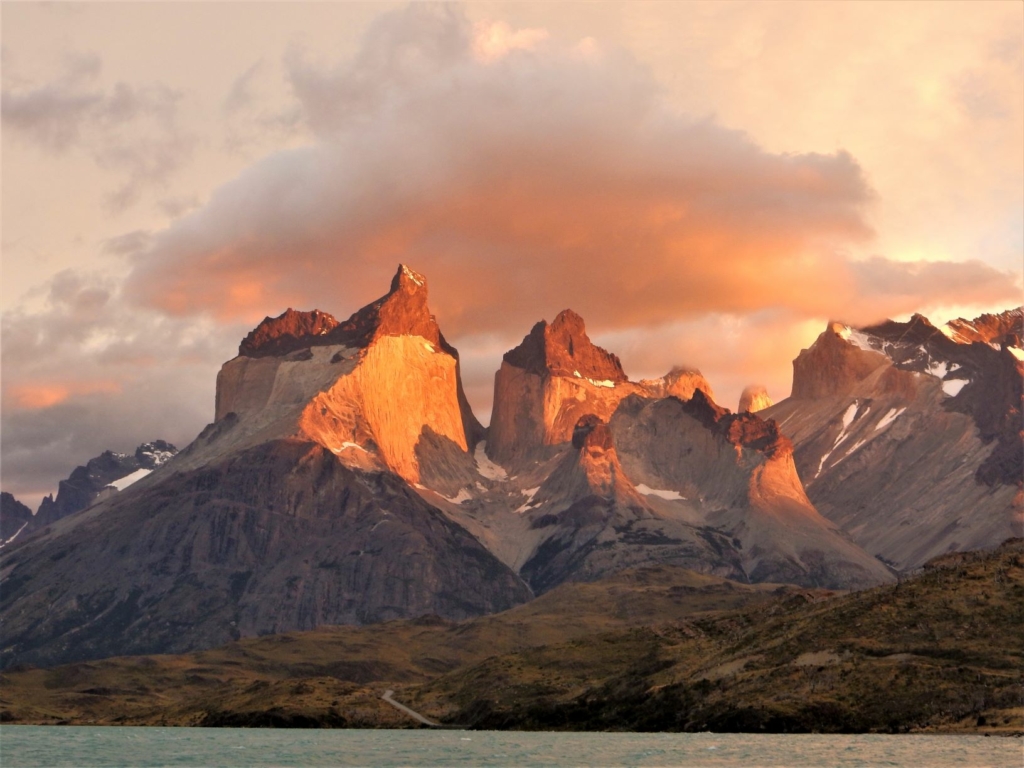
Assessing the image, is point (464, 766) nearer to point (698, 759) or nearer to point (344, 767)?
point (344, 767)

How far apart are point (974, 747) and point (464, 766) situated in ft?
220

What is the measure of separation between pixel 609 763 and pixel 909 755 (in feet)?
126

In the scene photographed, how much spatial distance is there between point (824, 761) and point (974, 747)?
24.2 meters

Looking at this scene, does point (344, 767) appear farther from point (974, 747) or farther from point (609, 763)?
point (974, 747)

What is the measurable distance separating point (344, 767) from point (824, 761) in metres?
62.3

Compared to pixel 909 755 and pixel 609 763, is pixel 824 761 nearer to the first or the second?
pixel 909 755

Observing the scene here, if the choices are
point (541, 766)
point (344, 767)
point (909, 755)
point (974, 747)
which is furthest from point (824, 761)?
point (344, 767)

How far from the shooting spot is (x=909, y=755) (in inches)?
7485

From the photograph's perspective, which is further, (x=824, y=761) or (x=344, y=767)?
(x=344, y=767)

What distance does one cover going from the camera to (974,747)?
19825 cm

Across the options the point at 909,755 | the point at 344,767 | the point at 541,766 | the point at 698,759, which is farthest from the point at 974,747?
the point at 344,767

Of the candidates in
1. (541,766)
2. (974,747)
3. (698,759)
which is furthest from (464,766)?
(974,747)

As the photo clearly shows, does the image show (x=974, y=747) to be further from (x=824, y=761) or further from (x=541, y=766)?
(x=541, y=766)

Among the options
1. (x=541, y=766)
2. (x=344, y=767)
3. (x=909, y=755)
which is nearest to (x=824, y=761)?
(x=909, y=755)
